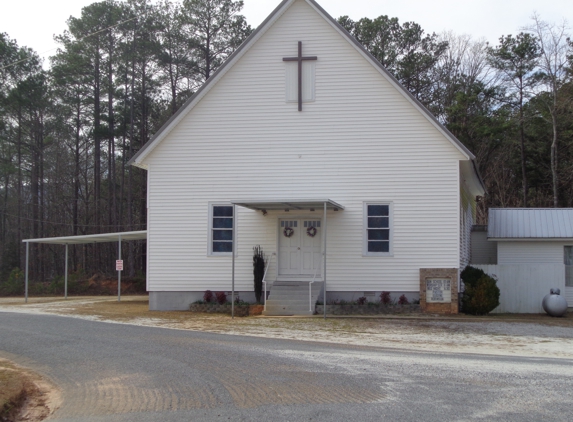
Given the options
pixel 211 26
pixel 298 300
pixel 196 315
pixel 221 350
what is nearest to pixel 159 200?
pixel 196 315

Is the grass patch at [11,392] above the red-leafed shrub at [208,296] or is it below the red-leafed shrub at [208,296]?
below

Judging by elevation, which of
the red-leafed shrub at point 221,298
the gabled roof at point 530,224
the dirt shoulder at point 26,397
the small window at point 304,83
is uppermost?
the small window at point 304,83

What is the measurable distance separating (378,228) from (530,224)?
8.16 m

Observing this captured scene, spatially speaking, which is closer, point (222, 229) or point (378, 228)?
point (378, 228)

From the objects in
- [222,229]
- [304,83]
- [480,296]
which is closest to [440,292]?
A: [480,296]

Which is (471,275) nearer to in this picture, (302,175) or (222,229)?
(302,175)

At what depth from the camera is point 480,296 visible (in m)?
20.4

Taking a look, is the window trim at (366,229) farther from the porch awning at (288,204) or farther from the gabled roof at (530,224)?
the gabled roof at (530,224)

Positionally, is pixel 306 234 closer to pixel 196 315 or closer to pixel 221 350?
pixel 196 315

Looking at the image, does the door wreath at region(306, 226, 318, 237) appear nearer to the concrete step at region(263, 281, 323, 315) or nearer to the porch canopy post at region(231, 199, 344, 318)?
the porch canopy post at region(231, 199, 344, 318)

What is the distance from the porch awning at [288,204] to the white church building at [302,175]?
180 millimetres

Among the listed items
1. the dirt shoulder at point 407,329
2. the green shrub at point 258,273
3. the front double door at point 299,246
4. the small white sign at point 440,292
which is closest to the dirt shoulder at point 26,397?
the dirt shoulder at point 407,329

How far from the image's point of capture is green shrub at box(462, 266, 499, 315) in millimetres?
20391

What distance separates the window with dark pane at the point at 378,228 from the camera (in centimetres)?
2083
